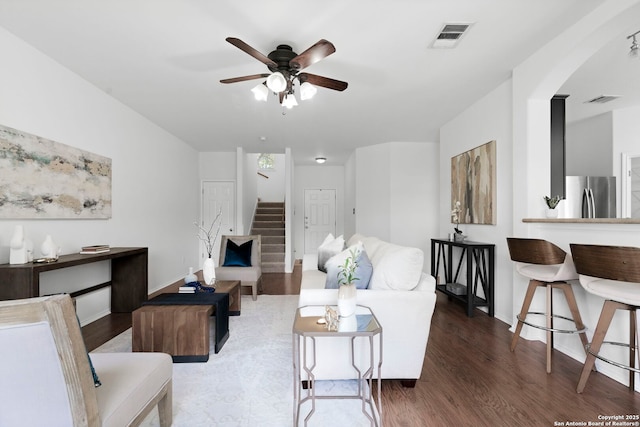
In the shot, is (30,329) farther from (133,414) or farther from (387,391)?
(387,391)

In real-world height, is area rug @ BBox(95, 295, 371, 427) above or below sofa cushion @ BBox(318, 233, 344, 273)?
below

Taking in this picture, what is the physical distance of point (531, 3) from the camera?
7.06 ft

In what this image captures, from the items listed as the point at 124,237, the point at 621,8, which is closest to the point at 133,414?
the point at 124,237

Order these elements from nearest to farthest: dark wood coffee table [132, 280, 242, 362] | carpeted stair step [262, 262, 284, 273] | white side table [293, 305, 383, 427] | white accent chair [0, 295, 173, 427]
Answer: white accent chair [0, 295, 173, 427]
white side table [293, 305, 383, 427]
dark wood coffee table [132, 280, 242, 362]
carpeted stair step [262, 262, 284, 273]

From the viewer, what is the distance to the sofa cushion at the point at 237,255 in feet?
15.0

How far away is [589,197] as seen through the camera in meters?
3.95

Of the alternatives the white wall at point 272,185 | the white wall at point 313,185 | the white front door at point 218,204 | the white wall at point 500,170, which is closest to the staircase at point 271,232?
the white wall at point 272,185

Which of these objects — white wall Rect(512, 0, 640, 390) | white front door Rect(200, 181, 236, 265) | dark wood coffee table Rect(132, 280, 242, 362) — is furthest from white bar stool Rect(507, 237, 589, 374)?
white front door Rect(200, 181, 236, 265)

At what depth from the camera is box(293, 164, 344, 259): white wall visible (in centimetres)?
853

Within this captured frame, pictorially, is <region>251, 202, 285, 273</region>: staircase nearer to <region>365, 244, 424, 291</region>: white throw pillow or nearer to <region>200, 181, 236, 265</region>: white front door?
<region>200, 181, 236, 265</region>: white front door

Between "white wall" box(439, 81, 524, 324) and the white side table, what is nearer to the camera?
the white side table

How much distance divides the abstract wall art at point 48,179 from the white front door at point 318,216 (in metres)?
5.40

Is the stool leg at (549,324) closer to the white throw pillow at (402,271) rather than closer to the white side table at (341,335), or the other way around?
the white throw pillow at (402,271)

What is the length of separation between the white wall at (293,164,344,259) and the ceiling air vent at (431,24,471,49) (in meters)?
5.98
